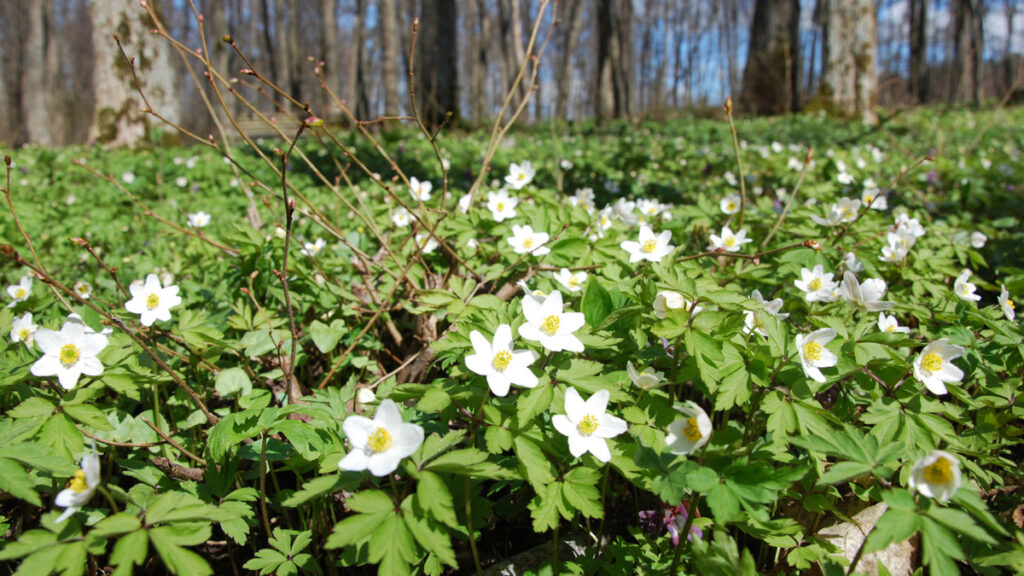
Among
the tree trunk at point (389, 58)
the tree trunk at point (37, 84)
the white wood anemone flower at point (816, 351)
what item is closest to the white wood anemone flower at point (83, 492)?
the white wood anemone flower at point (816, 351)

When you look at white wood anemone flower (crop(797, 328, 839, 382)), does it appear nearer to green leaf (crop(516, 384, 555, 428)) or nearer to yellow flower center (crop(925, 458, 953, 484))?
yellow flower center (crop(925, 458, 953, 484))

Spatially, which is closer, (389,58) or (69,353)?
(69,353)

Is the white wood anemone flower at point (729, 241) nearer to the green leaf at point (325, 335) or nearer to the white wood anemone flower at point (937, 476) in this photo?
the white wood anemone flower at point (937, 476)

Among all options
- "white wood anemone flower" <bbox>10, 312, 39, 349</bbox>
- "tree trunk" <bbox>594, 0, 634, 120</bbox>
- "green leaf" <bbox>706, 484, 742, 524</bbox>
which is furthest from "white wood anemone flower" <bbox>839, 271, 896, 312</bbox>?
"tree trunk" <bbox>594, 0, 634, 120</bbox>

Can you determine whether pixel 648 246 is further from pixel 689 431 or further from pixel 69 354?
pixel 69 354

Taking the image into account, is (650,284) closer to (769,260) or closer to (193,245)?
(769,260)

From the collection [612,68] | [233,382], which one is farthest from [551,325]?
[612,68]
